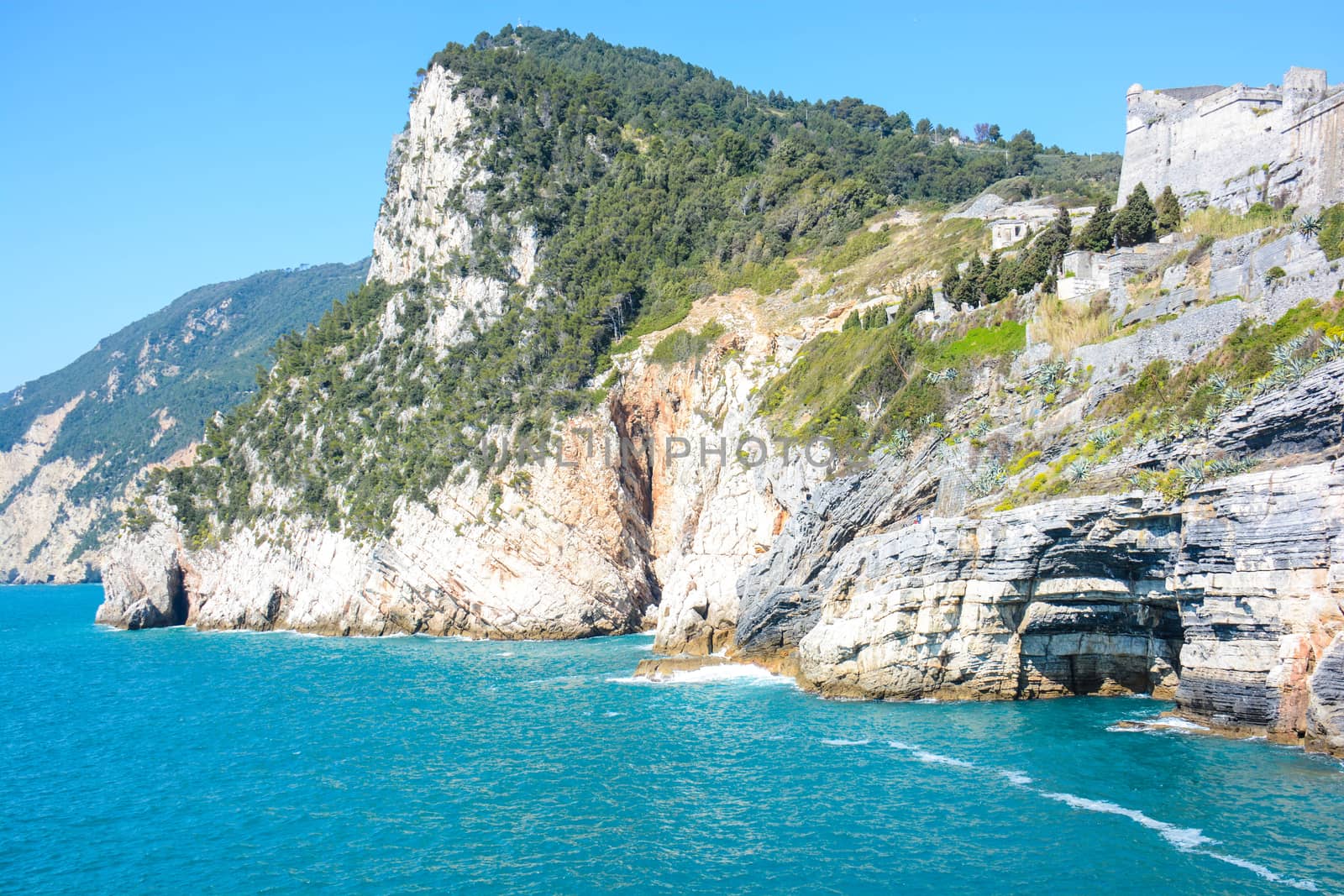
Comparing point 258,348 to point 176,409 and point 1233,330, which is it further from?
point 1233,330

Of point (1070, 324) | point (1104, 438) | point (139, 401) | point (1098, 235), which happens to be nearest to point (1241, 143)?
point (1098, 235)

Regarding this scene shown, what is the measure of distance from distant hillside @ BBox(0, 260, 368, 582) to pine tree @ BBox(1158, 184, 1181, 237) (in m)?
131

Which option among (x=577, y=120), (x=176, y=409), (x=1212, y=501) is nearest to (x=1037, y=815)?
(x=1212, y=501)

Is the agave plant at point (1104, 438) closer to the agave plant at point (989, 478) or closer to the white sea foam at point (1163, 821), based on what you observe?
the agave plant at point (989, 478)

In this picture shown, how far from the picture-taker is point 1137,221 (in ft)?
134

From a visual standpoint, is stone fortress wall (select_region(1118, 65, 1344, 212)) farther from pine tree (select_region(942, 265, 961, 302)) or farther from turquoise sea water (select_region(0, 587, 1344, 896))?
turquoise sea water (select_region(0, 587, 1344, 896))

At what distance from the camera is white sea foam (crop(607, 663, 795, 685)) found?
128 feet

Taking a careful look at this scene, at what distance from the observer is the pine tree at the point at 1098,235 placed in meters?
42.2

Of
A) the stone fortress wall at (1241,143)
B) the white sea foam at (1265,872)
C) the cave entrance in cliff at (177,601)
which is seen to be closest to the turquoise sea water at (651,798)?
the white sea foam at (1265,872)

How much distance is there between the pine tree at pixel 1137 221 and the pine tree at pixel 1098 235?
0.45 metres

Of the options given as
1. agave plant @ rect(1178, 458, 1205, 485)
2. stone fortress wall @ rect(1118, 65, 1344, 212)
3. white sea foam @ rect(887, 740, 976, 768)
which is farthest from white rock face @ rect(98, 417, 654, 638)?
agave plant @ rect(1178, 458, 1205, 485)

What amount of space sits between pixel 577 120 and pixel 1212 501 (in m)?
A: 67.5

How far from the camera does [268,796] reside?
1103 inches

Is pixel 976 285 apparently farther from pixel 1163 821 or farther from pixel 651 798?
pixel 651 798
